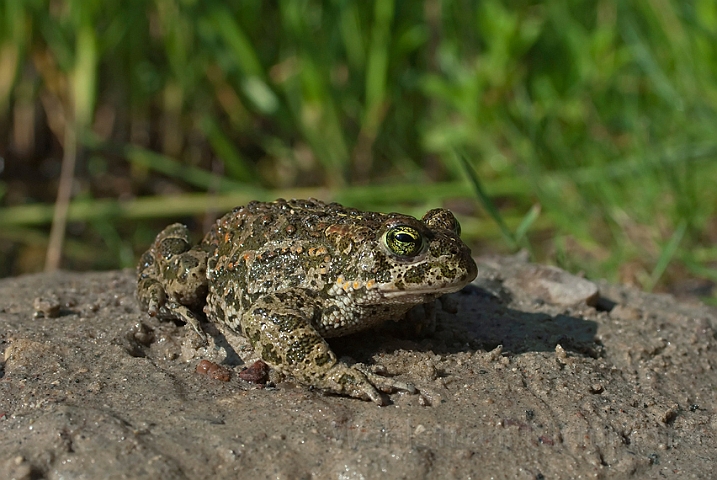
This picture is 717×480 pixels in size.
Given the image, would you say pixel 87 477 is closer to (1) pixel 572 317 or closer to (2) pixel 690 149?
(1) pixel 572 317

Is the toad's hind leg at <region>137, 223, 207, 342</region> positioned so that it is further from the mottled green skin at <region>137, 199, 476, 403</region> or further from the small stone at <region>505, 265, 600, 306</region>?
the small stone at <region>505, 265, 600, 306</region>

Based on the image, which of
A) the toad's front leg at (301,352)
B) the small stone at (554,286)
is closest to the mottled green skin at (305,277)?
the toad's front leg at (301,352)

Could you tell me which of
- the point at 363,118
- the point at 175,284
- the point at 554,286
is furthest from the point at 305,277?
the point at 363,118

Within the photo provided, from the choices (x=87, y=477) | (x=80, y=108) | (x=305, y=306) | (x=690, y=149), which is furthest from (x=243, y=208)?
(x=80, y=108)

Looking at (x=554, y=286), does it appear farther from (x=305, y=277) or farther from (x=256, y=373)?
(x=256, y=373)

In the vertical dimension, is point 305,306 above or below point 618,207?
below

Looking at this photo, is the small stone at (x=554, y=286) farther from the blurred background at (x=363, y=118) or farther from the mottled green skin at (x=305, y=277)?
the blurred background at (x=363, y=118)
